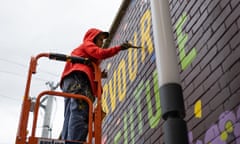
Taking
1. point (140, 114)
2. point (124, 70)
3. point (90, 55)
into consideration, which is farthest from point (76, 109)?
point (124, 70)

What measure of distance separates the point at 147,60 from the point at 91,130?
1506mm

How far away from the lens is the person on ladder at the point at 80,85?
4.28 meters

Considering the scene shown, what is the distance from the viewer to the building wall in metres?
3.31

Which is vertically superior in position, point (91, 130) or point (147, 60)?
point (147, 60)

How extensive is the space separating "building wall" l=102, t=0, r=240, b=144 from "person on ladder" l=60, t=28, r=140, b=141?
A: 703 mm

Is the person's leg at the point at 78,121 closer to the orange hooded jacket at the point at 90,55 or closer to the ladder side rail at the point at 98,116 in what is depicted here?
the ladder side rail at the point at 98,116

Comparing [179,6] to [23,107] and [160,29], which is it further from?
[23,107]

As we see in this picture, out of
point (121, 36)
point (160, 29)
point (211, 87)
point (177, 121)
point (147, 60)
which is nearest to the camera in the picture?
point (177, 121)

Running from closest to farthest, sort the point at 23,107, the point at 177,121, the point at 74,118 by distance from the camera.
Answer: the point at 177,121 < the point at 23,107 < the point at 74,118

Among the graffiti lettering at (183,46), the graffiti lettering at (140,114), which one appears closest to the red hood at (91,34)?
the graffiti lettering at (140,114)

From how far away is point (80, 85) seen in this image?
4617 mm

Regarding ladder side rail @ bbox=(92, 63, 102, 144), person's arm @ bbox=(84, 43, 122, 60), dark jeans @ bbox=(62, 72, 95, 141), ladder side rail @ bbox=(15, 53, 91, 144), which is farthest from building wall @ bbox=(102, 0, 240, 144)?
ladder side rail @ bbox=(15, 53, 91, 144)

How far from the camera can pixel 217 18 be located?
3.66 metres

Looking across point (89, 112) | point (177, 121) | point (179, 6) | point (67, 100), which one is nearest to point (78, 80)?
point (67, 100)
